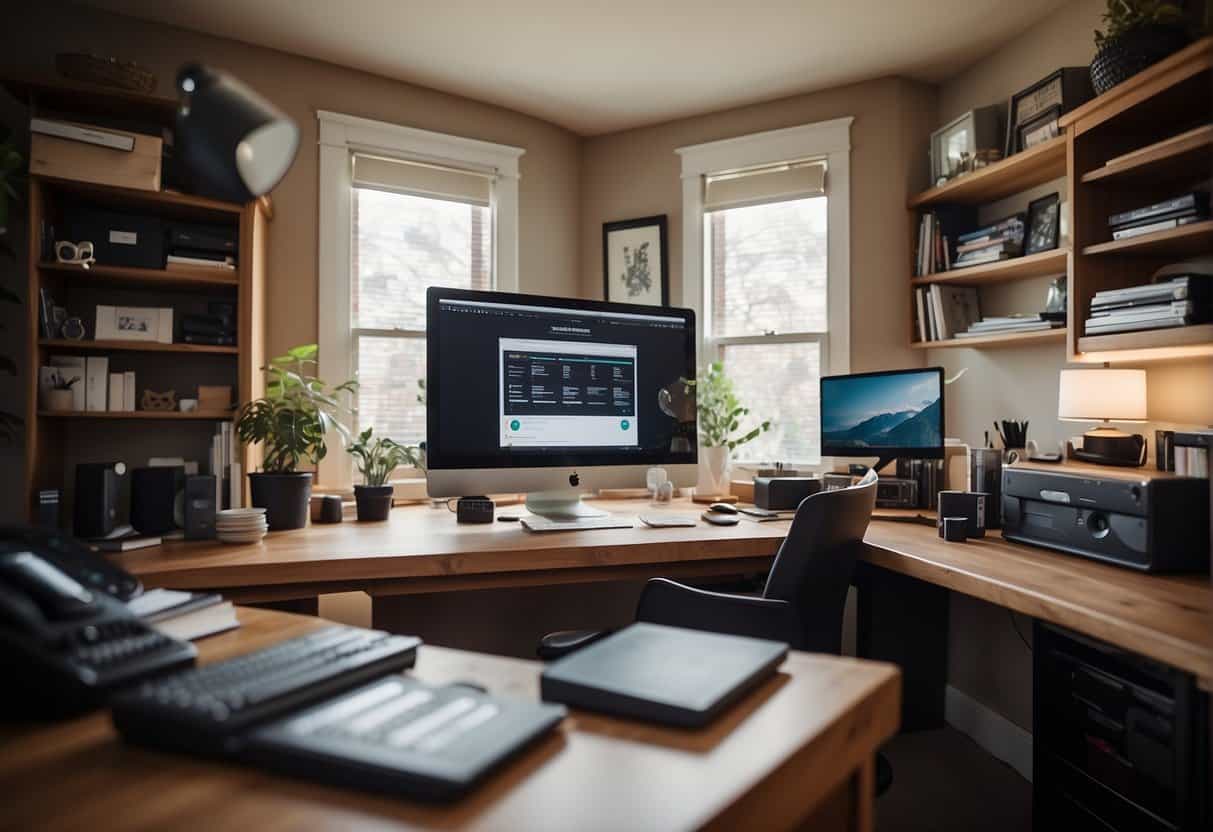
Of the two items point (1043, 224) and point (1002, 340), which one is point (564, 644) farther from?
point (1043, 224)

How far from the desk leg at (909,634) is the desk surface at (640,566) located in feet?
1.85

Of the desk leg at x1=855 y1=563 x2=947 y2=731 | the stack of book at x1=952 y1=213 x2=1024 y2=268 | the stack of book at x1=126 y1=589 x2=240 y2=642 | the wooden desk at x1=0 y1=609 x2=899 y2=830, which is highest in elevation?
the stack of book at x1=952 y1=213 x2=1024 y2=268

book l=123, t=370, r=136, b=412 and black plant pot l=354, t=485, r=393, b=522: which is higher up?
book l=123, t=370, r=136, b=412

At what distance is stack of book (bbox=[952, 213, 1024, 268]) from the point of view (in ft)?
8.88

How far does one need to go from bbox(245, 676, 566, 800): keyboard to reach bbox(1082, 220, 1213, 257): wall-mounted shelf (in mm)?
2090

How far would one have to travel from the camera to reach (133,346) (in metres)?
2.45

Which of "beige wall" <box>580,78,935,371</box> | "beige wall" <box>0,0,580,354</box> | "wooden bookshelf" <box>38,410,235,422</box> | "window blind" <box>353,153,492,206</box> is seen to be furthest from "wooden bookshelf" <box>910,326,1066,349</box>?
"wooden bookshelf" <box>38,410,235,422</box>

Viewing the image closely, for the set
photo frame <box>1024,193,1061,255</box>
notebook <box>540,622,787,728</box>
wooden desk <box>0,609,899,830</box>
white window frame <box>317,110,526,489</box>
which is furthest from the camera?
white window frame <box>317,110,526,489</box>

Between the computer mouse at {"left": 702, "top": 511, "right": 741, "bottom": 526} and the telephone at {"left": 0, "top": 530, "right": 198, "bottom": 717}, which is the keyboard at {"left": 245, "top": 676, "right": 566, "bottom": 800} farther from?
the computer mouse at {"left": 702, "top": 511, "right": 741, "bottom": 526}

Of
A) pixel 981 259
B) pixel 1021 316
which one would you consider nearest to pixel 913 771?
pixel 1021 316

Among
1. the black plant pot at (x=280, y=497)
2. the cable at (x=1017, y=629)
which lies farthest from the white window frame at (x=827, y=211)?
the black plant pot at (x=280, y=497)

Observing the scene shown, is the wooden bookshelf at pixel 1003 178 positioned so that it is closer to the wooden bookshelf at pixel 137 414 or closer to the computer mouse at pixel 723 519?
the computer mouse at pixel 723 519

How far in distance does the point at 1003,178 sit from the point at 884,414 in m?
1.09

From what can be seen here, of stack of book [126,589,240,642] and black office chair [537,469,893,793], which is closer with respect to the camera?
stack of book [126,589,240,642]
